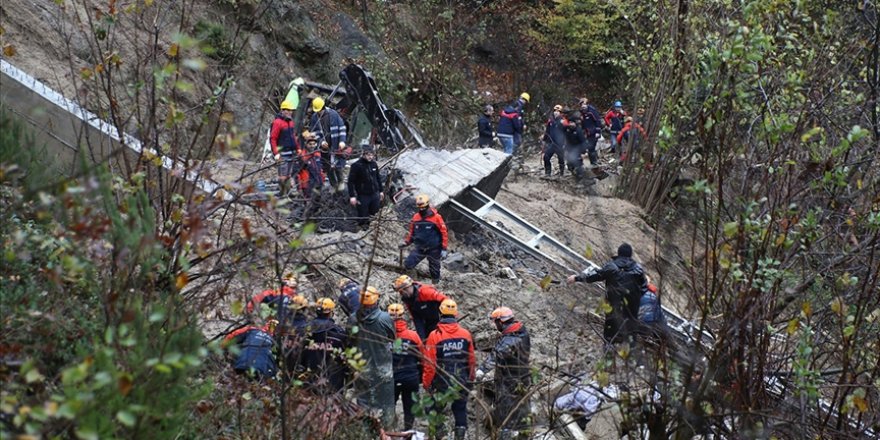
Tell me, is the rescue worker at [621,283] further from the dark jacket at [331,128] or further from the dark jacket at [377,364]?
the dark jacket at [331,128]

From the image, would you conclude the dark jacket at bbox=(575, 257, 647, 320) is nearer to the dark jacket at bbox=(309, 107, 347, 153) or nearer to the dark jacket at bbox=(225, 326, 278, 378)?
the dark jacket at bbox=(309, 107, 347, 153)

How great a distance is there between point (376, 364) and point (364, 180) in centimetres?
498

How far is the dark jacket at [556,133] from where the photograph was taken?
66.0 feet

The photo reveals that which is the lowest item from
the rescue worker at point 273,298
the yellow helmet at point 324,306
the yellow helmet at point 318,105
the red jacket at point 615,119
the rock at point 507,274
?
the rock at point 507,274

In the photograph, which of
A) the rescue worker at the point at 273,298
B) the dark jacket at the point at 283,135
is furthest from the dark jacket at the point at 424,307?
the dark jacket at the point at 283,135

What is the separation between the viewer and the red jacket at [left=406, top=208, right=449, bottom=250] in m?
12.8

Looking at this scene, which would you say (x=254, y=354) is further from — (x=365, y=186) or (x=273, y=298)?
(x=365, y=186)

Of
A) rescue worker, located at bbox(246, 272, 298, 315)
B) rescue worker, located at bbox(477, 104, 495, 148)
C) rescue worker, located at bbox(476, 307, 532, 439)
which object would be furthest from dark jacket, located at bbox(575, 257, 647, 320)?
rescue worker, located at bbox(477, 104, 495, 148)

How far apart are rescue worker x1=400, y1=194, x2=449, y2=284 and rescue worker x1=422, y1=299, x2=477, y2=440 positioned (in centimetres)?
342

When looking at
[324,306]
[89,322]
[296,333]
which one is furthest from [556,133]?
[89,322]

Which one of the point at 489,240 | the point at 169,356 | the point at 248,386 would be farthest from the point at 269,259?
the point at 489,240

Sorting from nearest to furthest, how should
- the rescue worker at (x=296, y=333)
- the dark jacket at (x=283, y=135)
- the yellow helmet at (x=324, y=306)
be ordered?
the rescue worker at (x=296, y=333) → the yellow helmet at (x=324, y=306) → the dark jacket at (x=283, y=135)

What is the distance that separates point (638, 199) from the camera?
1930cm

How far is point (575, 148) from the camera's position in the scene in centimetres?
2058
